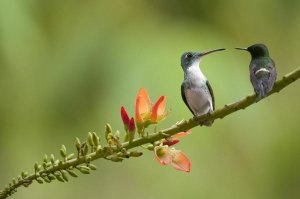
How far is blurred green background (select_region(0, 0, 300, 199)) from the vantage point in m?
2.96

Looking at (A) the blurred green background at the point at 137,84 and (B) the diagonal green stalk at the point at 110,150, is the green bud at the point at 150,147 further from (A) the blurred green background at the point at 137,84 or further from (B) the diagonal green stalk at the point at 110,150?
(A) the blurred green background at the point at 137,84

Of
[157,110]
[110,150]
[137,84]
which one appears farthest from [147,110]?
[137,84]

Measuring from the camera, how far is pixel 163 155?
0.87 m

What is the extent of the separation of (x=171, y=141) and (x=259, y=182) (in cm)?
306

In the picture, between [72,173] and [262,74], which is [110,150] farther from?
[262,74]

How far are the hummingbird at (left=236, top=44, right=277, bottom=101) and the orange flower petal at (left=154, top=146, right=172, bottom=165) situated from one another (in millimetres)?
151

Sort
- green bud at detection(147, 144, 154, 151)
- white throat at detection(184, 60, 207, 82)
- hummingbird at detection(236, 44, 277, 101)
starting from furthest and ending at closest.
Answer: white throat at detection(184, 60, 207, 82) < green bud at detection(147, 144, 154, 151) < hummingbird at detection(236, 44, 277, 101)

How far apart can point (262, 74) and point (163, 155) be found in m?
0.18

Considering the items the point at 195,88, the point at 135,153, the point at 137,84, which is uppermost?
the point at 137,84

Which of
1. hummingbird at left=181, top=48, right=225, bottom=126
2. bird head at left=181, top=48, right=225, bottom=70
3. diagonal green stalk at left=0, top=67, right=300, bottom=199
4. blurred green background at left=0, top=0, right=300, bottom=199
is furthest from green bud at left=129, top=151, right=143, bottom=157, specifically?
blurred green background at left=0, top=0, right=300, bottom=199

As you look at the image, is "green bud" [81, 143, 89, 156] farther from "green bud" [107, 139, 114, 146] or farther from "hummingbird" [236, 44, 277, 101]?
"hummingbird" [236, 44, 277, 101]

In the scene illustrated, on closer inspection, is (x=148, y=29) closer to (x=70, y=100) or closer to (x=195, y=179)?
(x=70, y=100)

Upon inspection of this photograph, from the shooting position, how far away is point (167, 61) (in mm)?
2834

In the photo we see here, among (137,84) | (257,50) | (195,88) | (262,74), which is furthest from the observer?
(137,84)
